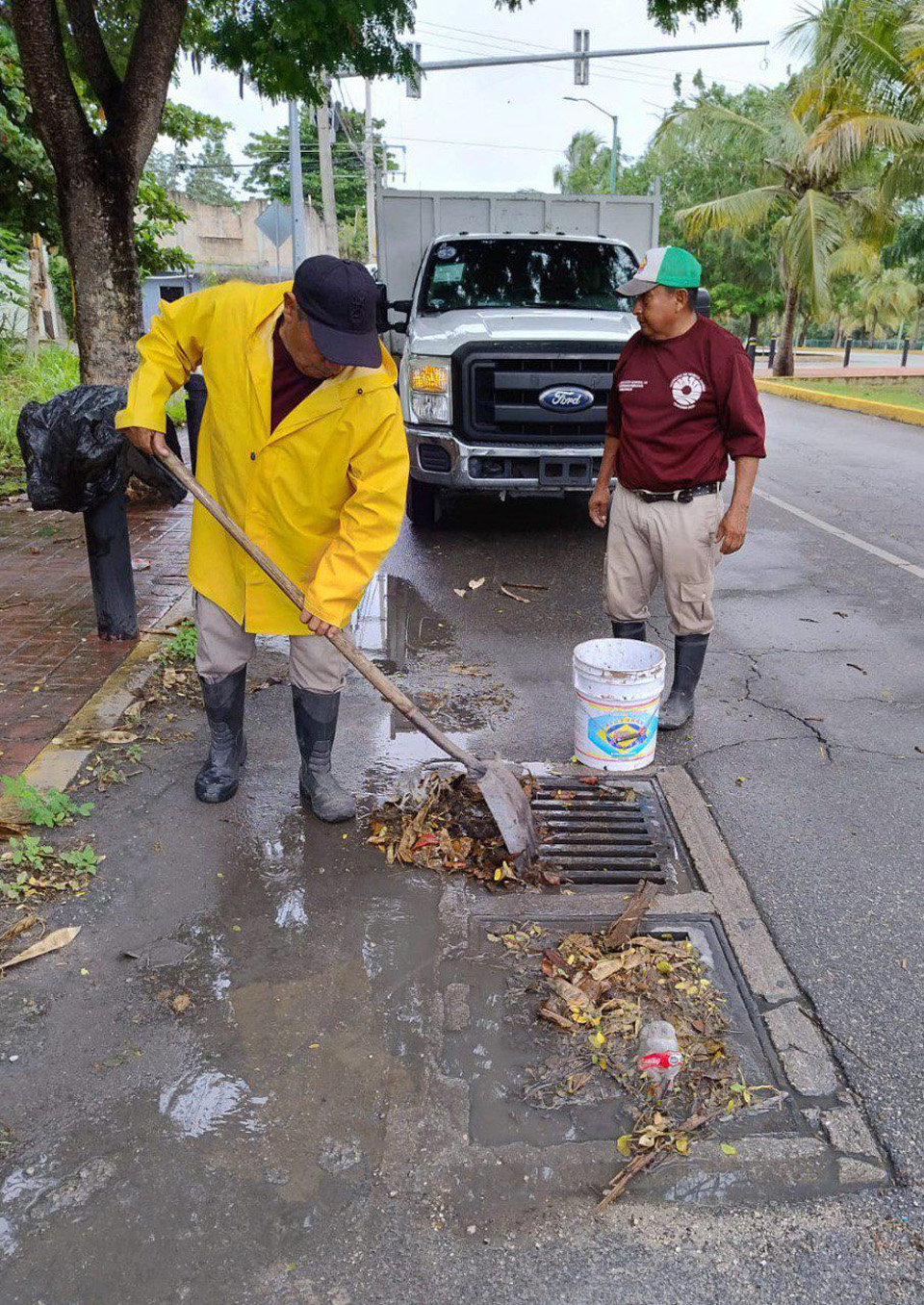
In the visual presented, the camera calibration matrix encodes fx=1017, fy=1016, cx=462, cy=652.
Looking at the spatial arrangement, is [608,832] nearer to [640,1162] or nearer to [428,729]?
[428,729]

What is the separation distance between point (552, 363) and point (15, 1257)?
6072 mm

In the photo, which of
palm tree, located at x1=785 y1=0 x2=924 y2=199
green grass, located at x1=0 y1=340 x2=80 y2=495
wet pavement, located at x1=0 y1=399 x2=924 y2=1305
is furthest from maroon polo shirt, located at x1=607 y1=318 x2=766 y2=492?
palm tree, located at x1=785 y1=0 x2=924 y2=199

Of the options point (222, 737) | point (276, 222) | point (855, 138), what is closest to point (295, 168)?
point (276, 222)

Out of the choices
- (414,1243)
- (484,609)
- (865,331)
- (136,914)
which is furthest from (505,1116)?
(865,331)

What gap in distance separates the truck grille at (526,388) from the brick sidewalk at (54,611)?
228 centimetres

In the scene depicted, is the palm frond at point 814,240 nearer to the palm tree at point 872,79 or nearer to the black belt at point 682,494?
the palm tree at point 872,79

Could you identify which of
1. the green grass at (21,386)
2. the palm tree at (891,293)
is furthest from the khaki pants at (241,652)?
the palm tree at (891,293)

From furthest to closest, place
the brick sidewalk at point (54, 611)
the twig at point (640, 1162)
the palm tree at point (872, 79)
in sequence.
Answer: the palm tree at point (872, 79)
the brick sidewalk at point (54, 611)
the twig at point (640, 1162)

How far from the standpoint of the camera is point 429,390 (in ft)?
23.4

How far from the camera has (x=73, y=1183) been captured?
2266 mm

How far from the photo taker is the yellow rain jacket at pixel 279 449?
10.5ft

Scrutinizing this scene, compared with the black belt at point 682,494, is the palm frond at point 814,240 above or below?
above

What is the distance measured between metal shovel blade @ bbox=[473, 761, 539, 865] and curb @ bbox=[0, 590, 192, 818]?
1666 mm

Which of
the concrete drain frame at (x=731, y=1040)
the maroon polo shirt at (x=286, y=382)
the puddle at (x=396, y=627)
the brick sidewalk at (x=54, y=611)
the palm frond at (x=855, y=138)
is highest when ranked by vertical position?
the palm frond at (x=855, y=138)
